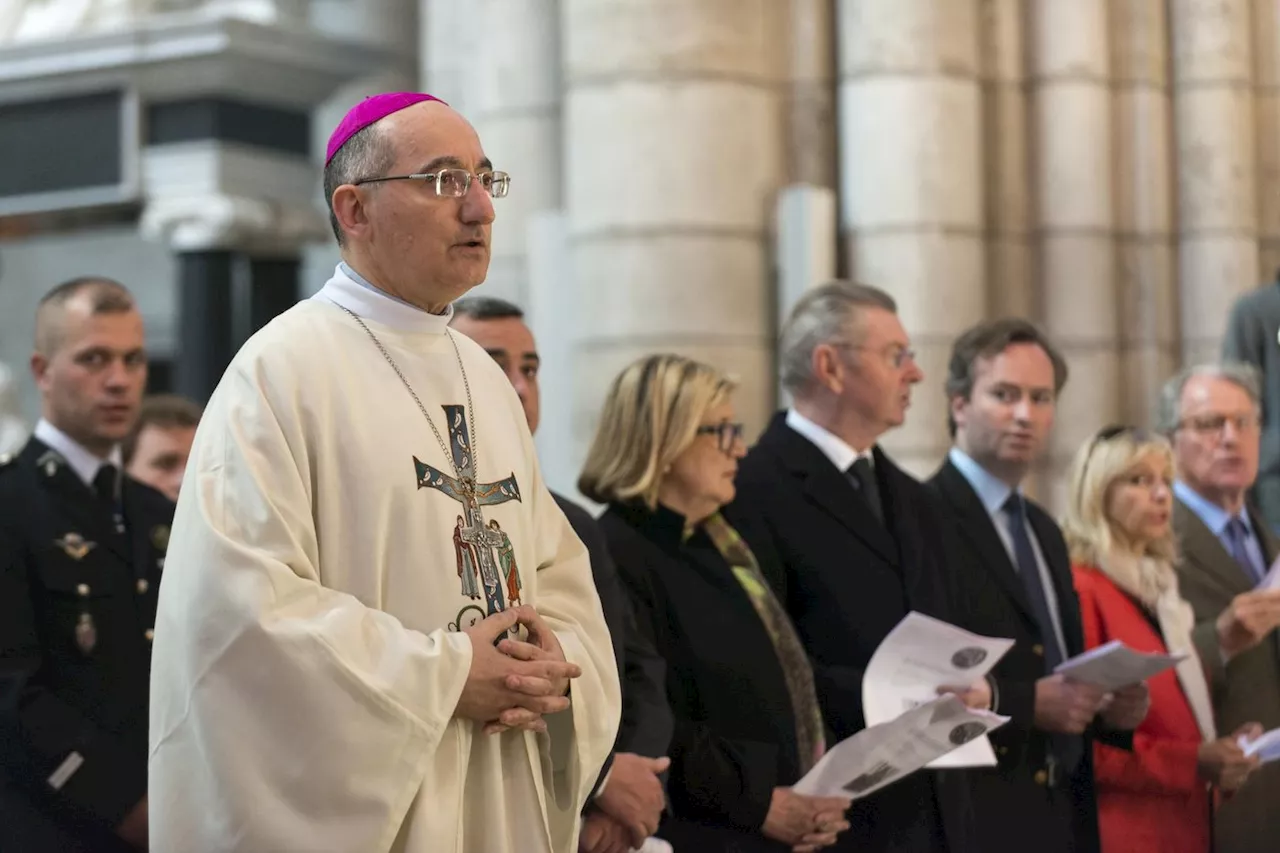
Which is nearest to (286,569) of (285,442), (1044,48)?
(285,442)

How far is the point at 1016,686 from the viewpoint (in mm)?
3945

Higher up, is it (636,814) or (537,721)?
(537,721)

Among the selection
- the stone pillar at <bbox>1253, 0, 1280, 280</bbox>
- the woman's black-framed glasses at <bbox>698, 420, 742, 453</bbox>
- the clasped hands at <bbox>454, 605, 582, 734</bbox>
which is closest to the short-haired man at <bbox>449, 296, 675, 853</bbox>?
the woman's black-framed glasses at <bbox>698, 420, 742, 453</bbox>

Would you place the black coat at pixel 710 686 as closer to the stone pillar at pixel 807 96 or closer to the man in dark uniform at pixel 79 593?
the man in dark uniform at pixel 79 593

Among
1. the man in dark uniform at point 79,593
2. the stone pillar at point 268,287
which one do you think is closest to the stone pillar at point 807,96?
the stone pillar at point 268,287

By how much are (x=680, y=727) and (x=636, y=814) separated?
36 cm

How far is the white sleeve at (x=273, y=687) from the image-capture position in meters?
2.25

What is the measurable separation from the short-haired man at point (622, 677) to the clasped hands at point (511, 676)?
579 mm

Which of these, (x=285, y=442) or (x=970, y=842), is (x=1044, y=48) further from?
(x=285, y=442)

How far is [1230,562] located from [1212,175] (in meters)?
2.47

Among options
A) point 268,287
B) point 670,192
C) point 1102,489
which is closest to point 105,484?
point 1102,489

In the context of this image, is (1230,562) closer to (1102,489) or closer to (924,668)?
(1102,489)

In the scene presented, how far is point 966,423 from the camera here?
4523 millimetres

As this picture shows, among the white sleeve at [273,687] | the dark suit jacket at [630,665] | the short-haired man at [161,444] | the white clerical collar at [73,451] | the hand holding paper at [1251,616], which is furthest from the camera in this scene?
the short-haired man at [161,444]
